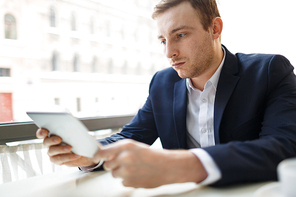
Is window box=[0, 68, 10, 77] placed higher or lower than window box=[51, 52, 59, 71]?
lower

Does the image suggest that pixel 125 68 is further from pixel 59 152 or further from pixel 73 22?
pixel 59 152

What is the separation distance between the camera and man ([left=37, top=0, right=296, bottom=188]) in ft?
1.97

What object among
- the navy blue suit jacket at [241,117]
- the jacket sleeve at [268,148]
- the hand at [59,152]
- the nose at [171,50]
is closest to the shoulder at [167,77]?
the navy blue suit jacket at [241,117]

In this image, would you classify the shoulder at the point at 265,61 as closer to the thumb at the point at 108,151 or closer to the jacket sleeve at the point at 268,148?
the jacket sleeve at the point at 268,148

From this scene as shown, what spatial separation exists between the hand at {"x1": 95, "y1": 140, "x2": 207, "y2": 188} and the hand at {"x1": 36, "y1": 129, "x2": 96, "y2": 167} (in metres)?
0.28

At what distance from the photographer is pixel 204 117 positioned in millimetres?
1188

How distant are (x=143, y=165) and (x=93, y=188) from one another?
283mm

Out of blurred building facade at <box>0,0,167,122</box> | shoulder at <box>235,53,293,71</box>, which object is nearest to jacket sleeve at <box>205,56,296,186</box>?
shoulder at <box>235,53,293,71</box>

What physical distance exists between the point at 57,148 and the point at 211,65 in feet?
3.07

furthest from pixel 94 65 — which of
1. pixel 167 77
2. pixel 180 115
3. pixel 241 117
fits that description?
pixel 241 117

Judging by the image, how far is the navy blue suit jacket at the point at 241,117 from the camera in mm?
669

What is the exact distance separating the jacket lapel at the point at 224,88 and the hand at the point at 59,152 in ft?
2.00

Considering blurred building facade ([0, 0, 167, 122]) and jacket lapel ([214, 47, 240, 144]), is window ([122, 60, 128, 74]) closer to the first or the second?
blurred building facade ([0, 0, 167, 122])

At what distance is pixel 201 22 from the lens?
1.24 m
